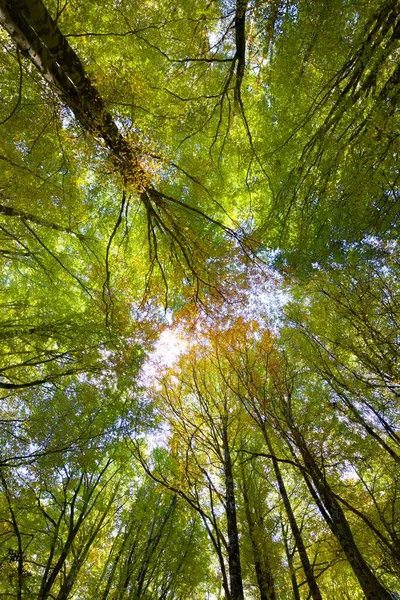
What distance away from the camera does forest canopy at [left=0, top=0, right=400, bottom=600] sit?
10.6ft

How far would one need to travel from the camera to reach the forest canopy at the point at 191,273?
3223 mm

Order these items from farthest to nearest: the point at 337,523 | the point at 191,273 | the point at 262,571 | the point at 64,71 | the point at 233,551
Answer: the point at 262,571
the point at 191,273
the point at 233,551
the point at 337,523
the point at 64,71

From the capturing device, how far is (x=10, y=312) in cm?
659

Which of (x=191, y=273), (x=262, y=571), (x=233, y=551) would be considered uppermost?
(x=191, y=273)

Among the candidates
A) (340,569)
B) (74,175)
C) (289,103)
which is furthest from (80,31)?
(340,569)

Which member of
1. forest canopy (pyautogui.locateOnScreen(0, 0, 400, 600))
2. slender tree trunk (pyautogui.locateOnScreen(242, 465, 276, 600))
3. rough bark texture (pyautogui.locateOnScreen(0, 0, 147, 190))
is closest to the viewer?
rough bark texture (pyautogui.locateOnScreen(0, 0, 147, 190))

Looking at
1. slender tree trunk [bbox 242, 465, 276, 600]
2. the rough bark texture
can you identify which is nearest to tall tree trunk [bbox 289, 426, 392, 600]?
the rough bark texture

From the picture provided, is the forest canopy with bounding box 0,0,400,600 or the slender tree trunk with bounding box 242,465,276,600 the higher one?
the forest canopy with bounding box 0,0,400,600

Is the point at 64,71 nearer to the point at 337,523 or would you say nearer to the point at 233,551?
the point at 337,523

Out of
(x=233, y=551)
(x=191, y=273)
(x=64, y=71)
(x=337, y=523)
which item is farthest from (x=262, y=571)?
(x=64, y=71)

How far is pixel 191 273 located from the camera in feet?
16.1

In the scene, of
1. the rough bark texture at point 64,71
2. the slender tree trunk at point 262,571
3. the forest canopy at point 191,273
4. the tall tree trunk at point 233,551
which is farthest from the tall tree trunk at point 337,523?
the slender tree trunk at point 262,571

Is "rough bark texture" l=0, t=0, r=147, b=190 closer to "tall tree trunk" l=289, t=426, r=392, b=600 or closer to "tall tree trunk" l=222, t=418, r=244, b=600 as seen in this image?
"tall tree trunk" l=289, t=426, r=392, b=600

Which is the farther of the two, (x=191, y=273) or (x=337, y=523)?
(x=191, y=273)
